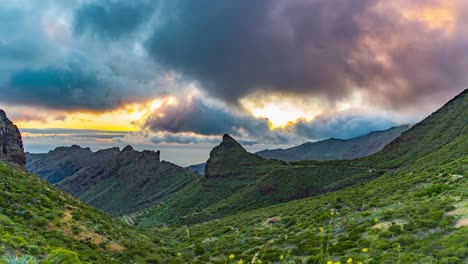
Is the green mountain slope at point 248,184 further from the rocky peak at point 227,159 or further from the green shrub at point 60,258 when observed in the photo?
the green shrub at point 60,258

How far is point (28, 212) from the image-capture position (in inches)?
1051

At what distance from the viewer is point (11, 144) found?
238 feet

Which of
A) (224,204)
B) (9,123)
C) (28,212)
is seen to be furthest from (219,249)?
(9,123)

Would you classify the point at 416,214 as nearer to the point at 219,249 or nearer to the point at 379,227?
the point at 379,227

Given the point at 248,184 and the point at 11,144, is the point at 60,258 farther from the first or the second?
the point at 248,184

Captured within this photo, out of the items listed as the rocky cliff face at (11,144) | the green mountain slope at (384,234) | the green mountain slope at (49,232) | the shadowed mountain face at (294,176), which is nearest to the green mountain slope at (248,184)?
the shadowed mountain face at (294,176)

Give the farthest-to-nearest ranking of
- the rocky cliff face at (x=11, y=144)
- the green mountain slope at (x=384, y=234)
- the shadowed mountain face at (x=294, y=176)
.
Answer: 1. the shadowed mountain face at (x=294, y=176)
2. the rocky cliff face at (x=11, y=144)
3. the green mountain slope at (x=384, y=234)

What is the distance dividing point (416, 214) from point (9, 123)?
89.8m

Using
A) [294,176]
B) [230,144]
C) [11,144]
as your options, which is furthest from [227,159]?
[11,144]

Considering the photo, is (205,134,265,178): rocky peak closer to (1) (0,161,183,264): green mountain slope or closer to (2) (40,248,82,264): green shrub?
(1) (0,161,183,264): green mountain slope

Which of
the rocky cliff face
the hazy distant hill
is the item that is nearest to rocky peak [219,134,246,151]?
the rocky cliff face

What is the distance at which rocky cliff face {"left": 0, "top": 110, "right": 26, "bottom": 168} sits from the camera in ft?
226

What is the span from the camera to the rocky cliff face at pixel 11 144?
2709 inches

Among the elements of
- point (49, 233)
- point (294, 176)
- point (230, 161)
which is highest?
point (230, 161)
